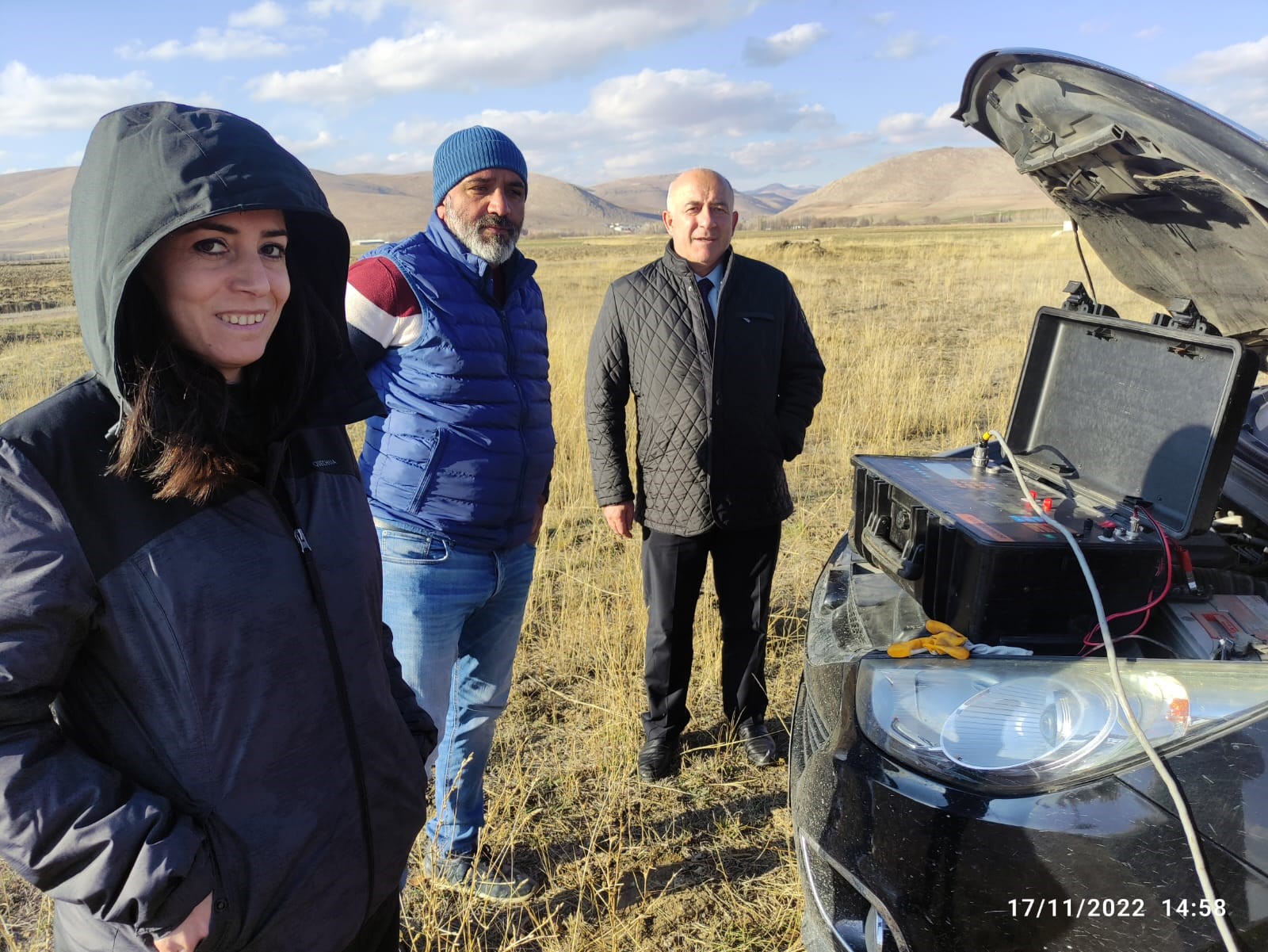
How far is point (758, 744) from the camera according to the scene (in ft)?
9.96

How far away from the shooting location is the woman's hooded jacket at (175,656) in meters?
1.00

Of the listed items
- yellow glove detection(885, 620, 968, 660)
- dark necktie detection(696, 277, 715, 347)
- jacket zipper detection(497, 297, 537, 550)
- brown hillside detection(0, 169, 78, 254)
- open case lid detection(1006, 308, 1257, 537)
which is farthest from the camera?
brown hillside detection(0, 169, 78, 254)

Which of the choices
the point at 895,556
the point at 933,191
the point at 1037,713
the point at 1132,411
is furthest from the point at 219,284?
the point at 933,191

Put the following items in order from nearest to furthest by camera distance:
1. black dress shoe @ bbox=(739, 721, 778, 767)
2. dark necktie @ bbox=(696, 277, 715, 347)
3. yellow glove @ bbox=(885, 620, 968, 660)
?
yellow glove @ bbox=(885, 620, 968, 660) → dark necktie @ bbox=(696, 277, 715, 347) → black dress shoe @ bbox=(739, 721, 778, 767)

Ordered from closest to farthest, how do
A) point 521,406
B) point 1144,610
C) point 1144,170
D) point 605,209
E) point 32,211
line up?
1. point 1144,610
2. point 1144,170
3. point 521,406
4. point 32,211
5. point 605,209

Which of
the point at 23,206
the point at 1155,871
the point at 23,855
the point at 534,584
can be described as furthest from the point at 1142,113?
the point at 23,206

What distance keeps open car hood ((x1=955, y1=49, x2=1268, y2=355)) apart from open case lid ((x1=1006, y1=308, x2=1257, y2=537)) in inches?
7.2

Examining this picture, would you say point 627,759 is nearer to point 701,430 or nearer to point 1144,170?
point 701,430

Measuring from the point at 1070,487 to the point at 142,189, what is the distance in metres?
2.26

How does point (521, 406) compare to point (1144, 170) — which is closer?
point (1144, 170)

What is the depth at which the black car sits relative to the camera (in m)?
1.20

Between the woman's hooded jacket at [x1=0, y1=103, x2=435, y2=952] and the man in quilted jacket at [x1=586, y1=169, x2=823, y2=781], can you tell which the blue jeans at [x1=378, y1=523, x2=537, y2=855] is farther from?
the woman's hooded jacket at [x1=0, y1=103, x2=435, y2=952]

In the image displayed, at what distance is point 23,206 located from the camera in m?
172

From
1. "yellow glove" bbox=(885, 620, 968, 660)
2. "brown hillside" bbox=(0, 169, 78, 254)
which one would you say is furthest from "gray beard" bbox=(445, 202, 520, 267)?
"brown hillside" bbox=(0, 169, 78, 254)
